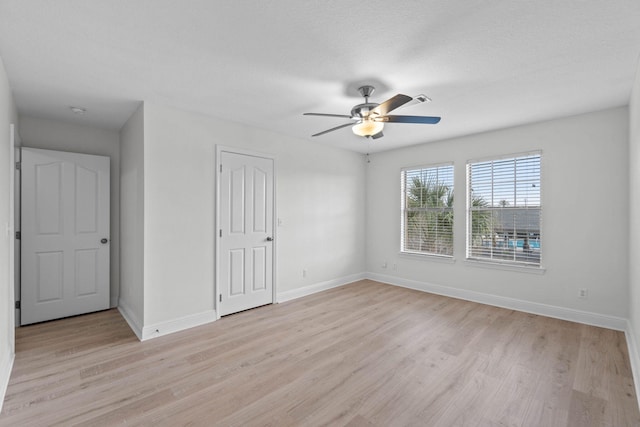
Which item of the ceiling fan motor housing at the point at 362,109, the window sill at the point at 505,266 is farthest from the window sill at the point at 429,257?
the ceiling fan motor housing at the point at 362,109

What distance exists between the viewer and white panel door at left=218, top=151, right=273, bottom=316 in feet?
12.5

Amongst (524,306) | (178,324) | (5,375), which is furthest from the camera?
(524,306)

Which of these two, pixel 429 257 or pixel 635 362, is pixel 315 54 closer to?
pixel 635 362

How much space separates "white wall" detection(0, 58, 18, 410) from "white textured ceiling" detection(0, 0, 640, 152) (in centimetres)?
32

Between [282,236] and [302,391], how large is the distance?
253 centimetres

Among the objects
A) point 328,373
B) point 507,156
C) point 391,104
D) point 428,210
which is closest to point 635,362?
point 328,373

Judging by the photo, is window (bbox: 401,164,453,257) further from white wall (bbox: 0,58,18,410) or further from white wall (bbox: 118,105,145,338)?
white wall (bbox: 0,58,18,410)

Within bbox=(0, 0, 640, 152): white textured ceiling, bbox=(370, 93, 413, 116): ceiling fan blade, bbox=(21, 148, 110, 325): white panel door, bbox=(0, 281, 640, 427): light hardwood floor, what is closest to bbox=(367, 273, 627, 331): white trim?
bbox=(0, 281, 640, 427): light hardwood floor

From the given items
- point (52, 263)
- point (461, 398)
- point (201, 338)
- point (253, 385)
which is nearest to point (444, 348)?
point (461, 398)

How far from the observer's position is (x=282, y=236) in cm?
453

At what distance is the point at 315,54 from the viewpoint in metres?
2.28

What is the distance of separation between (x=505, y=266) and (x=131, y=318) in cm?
496

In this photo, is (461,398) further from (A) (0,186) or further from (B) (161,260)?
(A) (0,186)

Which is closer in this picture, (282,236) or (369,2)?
(369,2)
